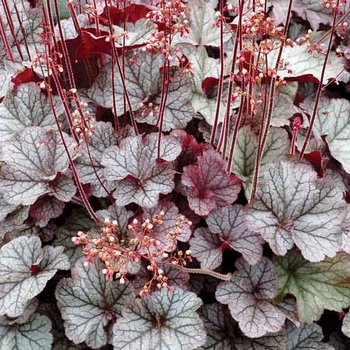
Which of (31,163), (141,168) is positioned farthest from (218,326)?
(31,163)

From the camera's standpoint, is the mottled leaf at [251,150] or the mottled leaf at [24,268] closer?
the mottled leaf at [24,268]

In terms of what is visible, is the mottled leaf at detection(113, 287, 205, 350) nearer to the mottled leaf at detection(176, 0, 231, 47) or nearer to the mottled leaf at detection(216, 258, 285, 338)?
the mottled leaf at detection(216, 258, 285, 338)

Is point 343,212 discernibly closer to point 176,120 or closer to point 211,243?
point 211,243

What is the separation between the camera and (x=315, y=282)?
5.34 ft

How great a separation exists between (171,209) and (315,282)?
0.48 meters


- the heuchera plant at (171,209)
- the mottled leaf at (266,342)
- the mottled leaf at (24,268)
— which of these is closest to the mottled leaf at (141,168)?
the heuchera plant at (171,209)

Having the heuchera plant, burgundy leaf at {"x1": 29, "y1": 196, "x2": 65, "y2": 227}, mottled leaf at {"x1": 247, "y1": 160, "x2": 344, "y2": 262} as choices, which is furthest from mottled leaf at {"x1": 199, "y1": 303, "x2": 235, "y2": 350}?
burgundy leaf at {"x1": 29, "y1": 196, "x2": 65, "y2": 227}

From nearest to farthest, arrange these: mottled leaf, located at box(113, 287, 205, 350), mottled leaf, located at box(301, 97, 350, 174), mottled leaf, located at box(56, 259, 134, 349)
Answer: mottled leaf, located at box(113, 287, 205, 350), mottled leaf, located at box(56, 259, 134, 349), mottled leaf, located at box(301, 97, 350, 174)

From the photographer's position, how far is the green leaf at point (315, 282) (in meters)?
1.57

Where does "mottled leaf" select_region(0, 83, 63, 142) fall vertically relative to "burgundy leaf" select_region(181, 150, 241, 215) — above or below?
above

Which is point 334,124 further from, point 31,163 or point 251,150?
point 31,163

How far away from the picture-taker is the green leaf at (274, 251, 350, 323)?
1572 millimetres

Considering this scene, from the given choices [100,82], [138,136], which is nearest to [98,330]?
[138,136]

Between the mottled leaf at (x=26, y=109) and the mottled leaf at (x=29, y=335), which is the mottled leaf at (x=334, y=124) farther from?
the mottled leaf at (x=29, y=335)
